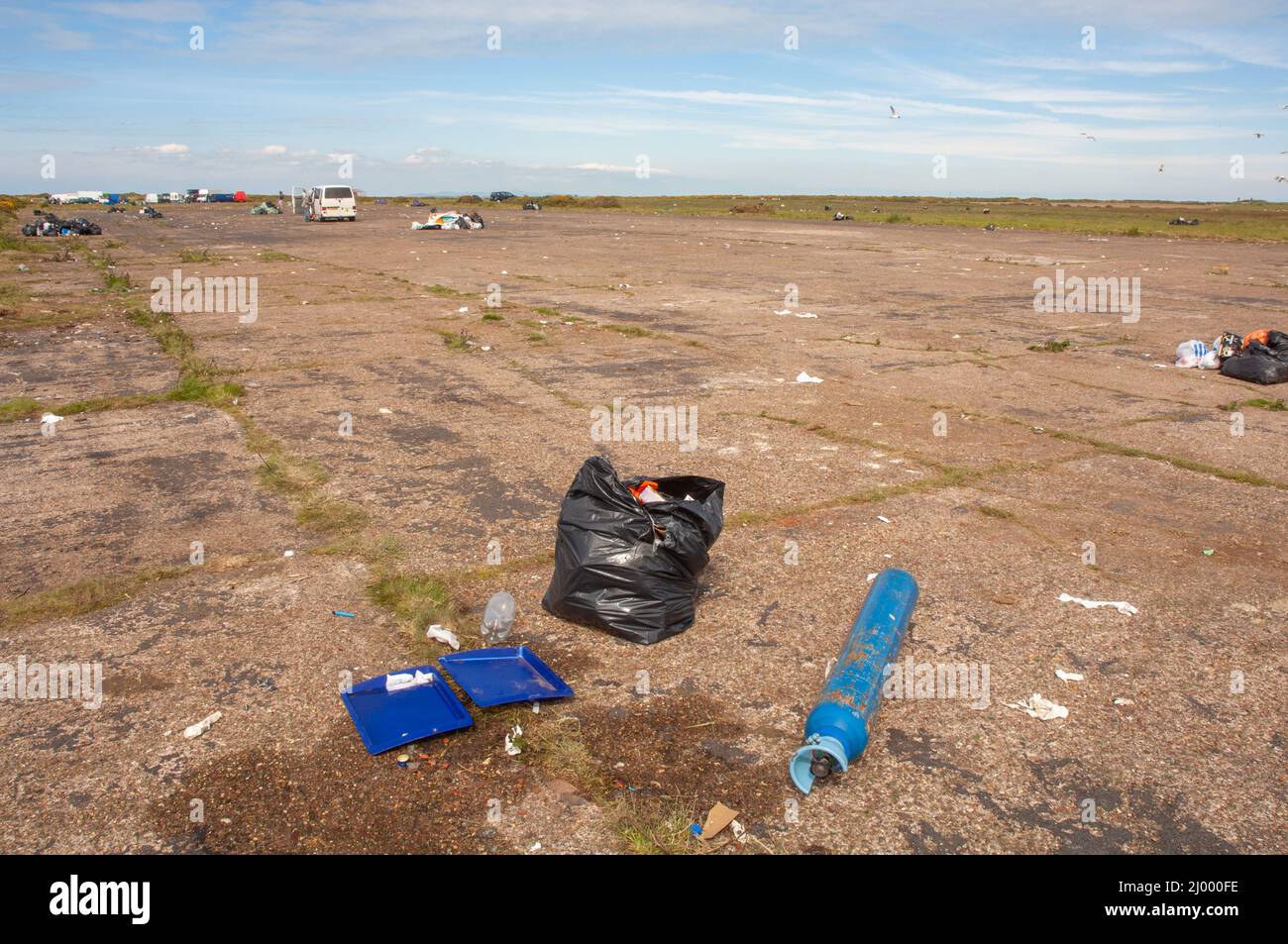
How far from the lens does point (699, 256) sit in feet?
80.2

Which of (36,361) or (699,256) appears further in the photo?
(699,256)

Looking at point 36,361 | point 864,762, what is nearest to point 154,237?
point 36,361

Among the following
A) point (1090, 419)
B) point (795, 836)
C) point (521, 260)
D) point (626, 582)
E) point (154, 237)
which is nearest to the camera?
point (795, 836)

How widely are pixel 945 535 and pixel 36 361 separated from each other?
1005cm

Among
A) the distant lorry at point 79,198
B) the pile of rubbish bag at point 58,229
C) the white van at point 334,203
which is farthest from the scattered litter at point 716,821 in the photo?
the distant lorry at point 79,198

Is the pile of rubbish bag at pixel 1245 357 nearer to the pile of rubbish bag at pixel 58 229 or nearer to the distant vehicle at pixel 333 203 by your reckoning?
the pile of rubbish bag at pixel 58 229

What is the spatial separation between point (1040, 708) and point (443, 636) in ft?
8.27

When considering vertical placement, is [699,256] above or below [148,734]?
above

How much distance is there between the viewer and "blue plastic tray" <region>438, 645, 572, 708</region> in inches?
134

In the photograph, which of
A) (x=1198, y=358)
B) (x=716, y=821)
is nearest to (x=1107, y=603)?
(x=716, y=821)

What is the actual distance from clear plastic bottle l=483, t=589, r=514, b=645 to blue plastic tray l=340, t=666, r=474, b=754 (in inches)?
16.4

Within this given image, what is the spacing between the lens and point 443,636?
12.7 feet

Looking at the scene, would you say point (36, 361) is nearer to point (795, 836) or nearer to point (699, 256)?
point (795, 836)

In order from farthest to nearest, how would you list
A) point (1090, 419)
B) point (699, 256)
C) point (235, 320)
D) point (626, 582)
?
point (699, 256) < point (235, 320) < point (1090, 419) < point (626, 582)
